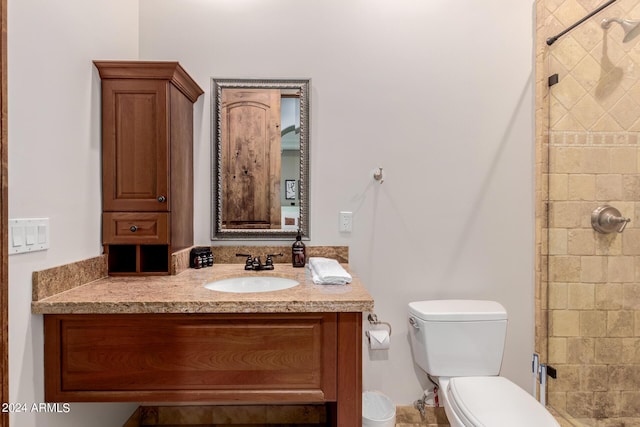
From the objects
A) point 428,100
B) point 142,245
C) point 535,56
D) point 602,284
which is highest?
point 535,56

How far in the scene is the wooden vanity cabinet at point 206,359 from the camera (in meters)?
1.17

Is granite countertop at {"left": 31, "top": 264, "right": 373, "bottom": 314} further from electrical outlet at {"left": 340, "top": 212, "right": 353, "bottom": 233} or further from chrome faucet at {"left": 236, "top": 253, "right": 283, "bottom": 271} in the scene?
electrical outlet at {"left": 340, "top": 212, "right": 353, "bottom": 233}

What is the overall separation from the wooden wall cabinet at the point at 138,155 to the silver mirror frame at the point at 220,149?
281mm

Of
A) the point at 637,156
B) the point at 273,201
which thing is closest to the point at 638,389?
the point at 637,156

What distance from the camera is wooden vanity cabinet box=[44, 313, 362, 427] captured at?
1175 millimetres

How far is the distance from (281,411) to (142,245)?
45.1 inches

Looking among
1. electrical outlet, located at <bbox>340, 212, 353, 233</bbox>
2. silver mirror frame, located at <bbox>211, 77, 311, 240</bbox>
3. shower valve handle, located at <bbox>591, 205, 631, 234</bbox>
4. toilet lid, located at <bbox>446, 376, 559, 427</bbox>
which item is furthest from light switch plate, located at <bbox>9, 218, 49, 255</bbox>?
shower valve handle, located at <bbox>591, 205, 631, 234</bbox>

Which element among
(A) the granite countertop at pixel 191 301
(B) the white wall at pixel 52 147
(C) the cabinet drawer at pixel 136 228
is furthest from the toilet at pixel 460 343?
(B) the white wall at pixel 52 147

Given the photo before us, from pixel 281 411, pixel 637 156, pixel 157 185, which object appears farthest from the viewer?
pixel 281 411

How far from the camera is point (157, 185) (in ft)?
5.13

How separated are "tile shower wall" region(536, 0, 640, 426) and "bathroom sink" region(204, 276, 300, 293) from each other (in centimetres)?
144

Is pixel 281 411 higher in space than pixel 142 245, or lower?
lower

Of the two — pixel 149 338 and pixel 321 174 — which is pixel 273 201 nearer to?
pixel 321 174

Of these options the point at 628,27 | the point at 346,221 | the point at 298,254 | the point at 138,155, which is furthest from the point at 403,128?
the point at 138,155
